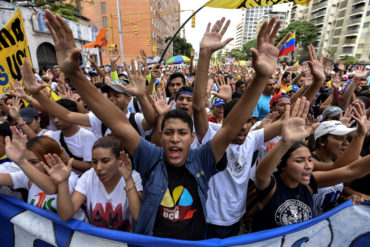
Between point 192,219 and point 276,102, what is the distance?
8.34ft

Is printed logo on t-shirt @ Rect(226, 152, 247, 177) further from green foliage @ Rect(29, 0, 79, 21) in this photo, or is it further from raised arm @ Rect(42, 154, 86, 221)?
Answer: green foliage @ Rect(29, 0, 79, 21)

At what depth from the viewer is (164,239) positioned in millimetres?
1485

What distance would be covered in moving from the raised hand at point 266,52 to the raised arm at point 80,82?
1.03 m

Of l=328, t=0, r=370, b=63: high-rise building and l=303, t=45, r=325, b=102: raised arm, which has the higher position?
l=328, t=0, r=370, b=63: high-rise building

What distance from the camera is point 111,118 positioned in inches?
59.4

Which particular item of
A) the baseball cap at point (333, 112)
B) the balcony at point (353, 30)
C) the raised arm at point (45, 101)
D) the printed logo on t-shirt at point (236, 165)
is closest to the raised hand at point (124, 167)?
the printed logo on t-shirt at point (236, 165)

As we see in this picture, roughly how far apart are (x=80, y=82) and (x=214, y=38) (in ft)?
3.76

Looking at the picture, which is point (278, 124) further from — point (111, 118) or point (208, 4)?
point (208, 4)

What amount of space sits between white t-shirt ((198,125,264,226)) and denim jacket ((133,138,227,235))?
40cm

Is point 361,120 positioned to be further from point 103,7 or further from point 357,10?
point 357,10

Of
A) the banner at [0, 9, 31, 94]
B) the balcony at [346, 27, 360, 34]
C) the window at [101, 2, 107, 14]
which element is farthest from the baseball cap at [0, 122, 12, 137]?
the balcony at [346, 27, 360, 34]

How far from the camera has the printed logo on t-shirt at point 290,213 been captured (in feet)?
5.68

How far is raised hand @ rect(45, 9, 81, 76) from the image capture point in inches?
53.3

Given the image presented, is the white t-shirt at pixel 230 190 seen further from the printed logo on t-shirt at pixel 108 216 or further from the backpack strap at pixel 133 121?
the backpack strap at pixel 133 121
